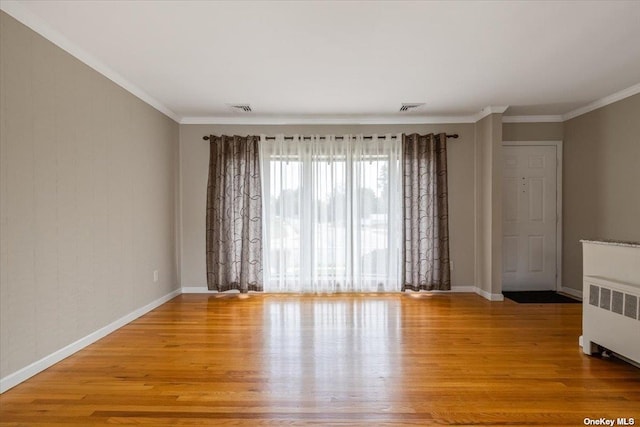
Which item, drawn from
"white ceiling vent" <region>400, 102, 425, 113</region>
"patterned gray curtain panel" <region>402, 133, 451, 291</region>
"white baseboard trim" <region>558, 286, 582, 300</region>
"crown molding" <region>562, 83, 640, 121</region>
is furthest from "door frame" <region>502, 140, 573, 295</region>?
"white ceiling vent" <region>400, 102, 425, 113</region>

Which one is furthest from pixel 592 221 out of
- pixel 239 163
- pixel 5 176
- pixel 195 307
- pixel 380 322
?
pixel 5 176

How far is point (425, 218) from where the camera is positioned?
502cm

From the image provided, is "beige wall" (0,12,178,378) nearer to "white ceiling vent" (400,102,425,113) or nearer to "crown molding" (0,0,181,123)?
"crown molding" (0,0,181,123)

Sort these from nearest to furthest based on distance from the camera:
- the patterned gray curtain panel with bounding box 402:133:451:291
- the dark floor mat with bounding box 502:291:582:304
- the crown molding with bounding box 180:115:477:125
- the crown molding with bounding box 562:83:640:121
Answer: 1. the crown molding with bounding box 562:83:640:121
2. the dark floor mat with bounding box 502:291:582:304
3. the patterned gray curtain panel with bounding box 402:133:451:291
4. the crown molding with bounding box 180:115:477:125

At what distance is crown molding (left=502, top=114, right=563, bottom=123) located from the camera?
5.10 m

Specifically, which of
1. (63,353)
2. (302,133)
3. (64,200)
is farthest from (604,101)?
(63,353)

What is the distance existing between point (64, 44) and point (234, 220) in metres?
2.74

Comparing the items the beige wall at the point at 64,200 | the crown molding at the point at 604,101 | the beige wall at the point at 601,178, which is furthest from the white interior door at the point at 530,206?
the beige wall at the point at 64,200

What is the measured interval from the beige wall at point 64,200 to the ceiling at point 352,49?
29cm

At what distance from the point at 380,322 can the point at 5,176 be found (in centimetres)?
337

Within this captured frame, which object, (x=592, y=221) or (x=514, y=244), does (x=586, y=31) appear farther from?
(x=514, y=244)

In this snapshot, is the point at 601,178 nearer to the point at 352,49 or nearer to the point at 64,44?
the point at 352,49

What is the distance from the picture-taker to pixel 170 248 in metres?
4.86

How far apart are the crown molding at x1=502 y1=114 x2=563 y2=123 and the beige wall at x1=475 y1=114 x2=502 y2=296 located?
1.49 ft
